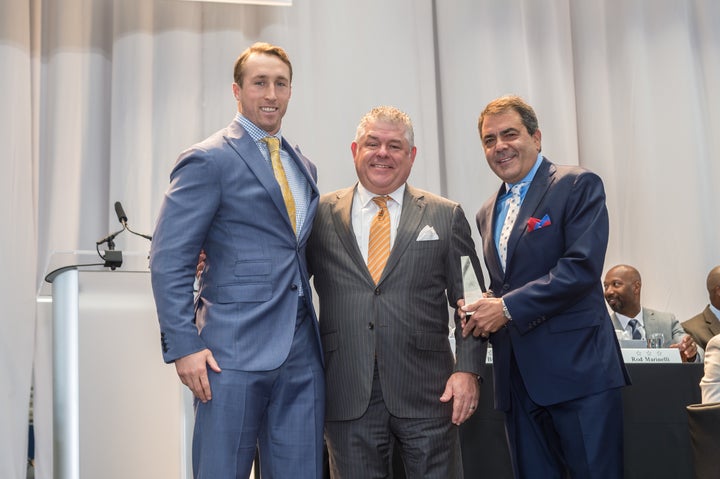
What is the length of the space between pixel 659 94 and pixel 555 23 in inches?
34.4

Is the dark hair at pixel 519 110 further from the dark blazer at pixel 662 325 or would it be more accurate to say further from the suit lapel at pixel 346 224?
the dark blazer at pixel 662 325

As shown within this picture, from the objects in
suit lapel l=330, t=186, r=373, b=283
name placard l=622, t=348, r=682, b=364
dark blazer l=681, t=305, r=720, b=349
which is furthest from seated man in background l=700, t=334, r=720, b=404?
dark blazer l=681, t=305, r=720, b=349

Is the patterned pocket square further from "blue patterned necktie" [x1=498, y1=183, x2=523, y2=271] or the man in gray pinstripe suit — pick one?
the man in gray pinstripe suit

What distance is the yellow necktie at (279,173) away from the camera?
258cm

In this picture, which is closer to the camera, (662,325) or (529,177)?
(529,177)

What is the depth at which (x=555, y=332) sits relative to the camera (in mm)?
2730

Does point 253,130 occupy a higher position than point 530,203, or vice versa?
point 253,130

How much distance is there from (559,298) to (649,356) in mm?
1075

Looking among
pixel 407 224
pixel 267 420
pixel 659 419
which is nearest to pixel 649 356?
pixel 659 419

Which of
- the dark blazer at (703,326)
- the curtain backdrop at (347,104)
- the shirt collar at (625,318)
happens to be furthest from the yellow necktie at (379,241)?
the dark blazer at (703,326)

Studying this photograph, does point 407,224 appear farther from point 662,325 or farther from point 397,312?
point 662,325

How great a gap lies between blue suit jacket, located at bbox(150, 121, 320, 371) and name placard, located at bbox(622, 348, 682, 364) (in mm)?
1596

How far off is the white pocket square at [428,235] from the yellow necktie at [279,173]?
0.45 meters

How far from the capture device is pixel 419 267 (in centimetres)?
277
